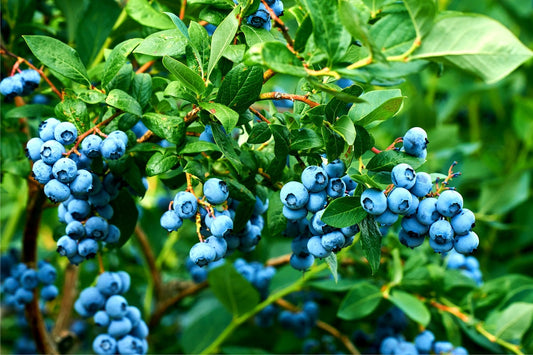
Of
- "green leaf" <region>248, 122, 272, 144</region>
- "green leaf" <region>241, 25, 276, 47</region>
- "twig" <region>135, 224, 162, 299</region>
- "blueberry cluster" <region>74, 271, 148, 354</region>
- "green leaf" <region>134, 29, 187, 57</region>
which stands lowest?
"twig" <region>135, 224, 162, 299</region>

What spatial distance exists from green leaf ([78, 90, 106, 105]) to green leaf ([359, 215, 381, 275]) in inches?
22.7

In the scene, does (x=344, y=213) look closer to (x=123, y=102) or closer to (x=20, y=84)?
(x=123, y=102)

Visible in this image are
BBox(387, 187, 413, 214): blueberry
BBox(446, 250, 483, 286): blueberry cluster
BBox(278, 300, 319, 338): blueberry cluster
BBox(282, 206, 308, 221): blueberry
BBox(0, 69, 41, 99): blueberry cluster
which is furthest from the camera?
BBox(278, 300, 319, 338): blueberry cluster

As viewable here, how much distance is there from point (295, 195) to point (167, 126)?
29 centimetres

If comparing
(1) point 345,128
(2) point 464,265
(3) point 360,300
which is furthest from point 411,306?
(1) point 345,128

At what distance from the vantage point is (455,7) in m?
2.85

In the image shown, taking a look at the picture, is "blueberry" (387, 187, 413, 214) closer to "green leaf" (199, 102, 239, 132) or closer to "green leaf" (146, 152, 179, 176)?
"green leaf" (199, 102, 239, 132)

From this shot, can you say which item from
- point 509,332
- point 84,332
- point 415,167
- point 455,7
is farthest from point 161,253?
point 455,7

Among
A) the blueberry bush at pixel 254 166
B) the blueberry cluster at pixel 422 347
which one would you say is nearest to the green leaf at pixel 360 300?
the blueberry bush at pixel 254 166

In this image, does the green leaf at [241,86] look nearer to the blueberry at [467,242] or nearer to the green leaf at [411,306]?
the blueberry at [467,242]

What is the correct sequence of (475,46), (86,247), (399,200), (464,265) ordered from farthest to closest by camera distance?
(464,265) < (86,247) < (399,200) < (475,46)

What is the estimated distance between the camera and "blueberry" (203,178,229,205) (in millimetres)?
1055

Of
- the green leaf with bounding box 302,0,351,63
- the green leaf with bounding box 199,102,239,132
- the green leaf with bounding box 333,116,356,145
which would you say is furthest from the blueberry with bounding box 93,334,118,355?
the green leaf with bounding box 302,0,351,63

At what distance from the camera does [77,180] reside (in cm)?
110
